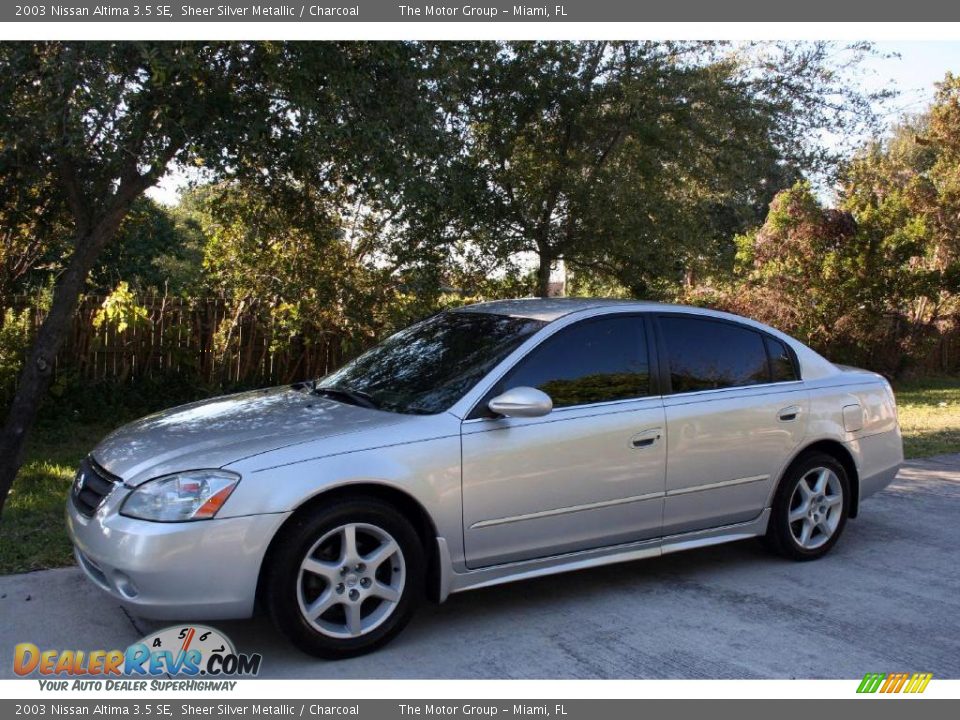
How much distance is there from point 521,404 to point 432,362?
867 millimetres

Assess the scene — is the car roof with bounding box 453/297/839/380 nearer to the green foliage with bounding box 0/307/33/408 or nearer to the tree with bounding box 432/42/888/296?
the tree with bounding box 432/42/888/296

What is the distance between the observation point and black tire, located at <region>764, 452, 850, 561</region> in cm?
574

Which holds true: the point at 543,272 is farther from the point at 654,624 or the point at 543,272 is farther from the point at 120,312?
the point at 654,624

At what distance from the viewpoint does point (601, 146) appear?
1092 cm

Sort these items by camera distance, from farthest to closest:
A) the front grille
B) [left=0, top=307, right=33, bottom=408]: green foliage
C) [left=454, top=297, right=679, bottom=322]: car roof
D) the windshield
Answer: [left=0, top=307, right=33, bottom=408]: green foliage
[left=454, top=297, right=679, bottom=322]: car roof
the windshield
the front grille

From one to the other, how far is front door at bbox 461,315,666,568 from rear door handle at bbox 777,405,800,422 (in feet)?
3.09

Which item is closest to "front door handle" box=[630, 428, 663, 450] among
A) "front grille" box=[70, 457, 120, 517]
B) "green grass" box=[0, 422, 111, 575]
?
"front grille" box=[70, 457, 120, 517]

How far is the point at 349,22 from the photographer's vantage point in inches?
273

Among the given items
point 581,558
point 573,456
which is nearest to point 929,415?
point 581,558

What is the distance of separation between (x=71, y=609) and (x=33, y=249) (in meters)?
6.78

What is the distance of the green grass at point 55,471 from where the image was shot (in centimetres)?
562

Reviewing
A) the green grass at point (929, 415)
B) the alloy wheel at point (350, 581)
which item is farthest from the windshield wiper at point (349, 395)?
the green grass at point (929, 415)

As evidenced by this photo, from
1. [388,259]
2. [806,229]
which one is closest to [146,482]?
[388,259]
